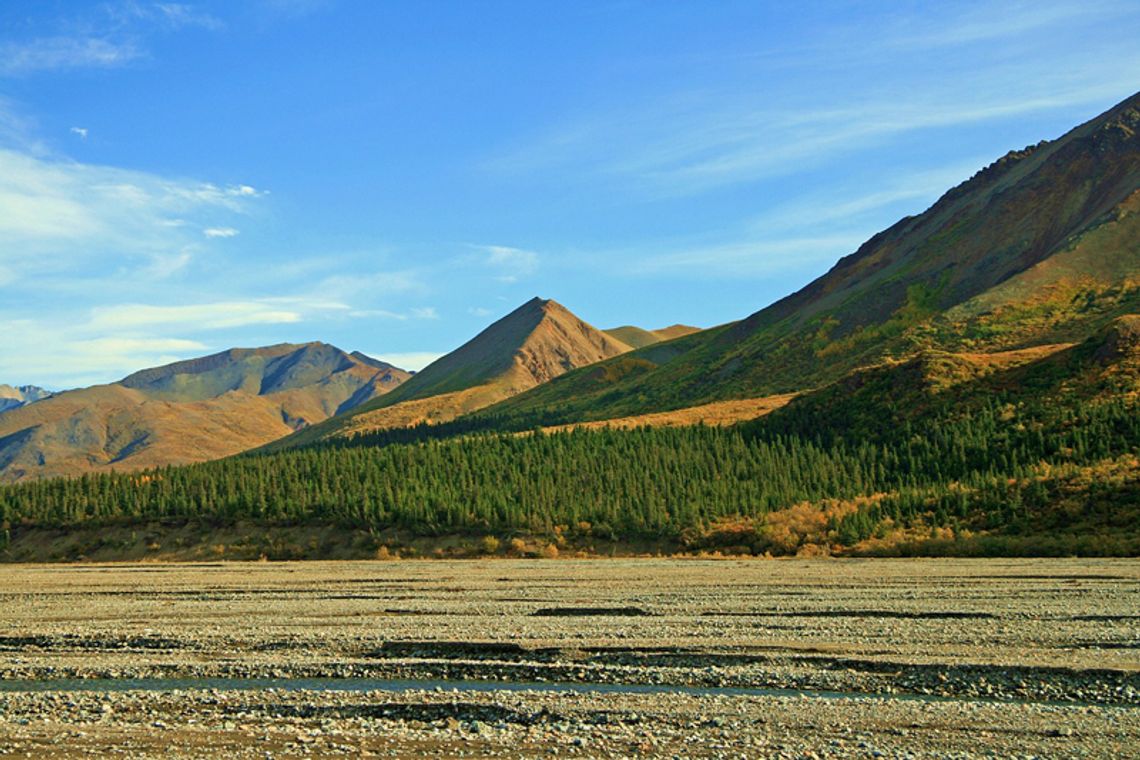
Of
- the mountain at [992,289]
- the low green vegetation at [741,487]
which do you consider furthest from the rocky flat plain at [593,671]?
the mountain at [992,289]

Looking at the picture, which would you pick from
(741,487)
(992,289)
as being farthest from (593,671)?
(992,289)

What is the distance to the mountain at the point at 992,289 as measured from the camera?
13738cm

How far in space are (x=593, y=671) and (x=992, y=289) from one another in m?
148

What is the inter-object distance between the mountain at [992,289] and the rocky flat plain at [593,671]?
106 metres

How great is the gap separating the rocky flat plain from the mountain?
106081 millimetres

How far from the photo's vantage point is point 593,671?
2122 cm

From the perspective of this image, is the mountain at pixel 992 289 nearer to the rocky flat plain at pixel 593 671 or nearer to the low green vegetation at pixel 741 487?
the low green vegetation at pixel 741 487

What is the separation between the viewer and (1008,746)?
1505 cm

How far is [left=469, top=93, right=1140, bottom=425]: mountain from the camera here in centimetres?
13738

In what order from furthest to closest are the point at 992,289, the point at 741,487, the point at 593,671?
the point at 992,289
the point at 741,487
the point at 593,671

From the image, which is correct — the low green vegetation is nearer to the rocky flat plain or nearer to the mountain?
the rocky flat plain

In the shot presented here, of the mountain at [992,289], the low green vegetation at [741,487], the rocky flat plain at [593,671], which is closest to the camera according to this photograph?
the rocky flat plain at [593,671]

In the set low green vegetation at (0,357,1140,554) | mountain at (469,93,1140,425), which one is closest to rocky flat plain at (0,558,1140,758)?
low green vegetation at (0,357,1140,554)

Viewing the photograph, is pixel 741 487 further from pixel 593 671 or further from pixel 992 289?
pixel 992 289
